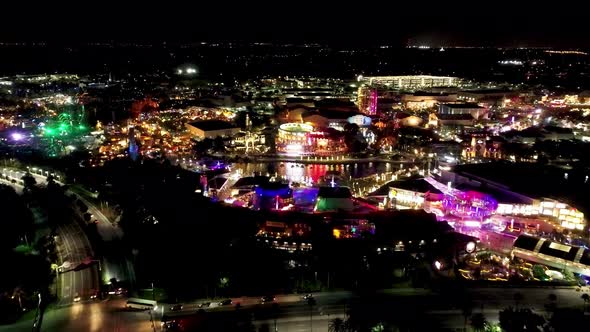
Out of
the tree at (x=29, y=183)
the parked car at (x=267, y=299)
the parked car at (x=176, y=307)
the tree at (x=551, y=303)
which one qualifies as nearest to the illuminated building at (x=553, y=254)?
the tree at (x=551, y=303)

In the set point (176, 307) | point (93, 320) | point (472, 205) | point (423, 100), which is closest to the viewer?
point (93, 320)

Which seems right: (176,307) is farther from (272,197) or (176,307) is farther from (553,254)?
(553,254)

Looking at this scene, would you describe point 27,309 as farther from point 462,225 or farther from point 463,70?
point 463,70

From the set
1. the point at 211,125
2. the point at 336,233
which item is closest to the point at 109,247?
the point at 336,233

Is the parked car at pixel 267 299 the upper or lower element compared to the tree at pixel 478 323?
upper

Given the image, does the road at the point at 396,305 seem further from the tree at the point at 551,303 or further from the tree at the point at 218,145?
the tree at the point at 218,145

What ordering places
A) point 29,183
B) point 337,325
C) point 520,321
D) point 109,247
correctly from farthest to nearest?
point 29,183
point 109,247
point 337,325
point 520,321

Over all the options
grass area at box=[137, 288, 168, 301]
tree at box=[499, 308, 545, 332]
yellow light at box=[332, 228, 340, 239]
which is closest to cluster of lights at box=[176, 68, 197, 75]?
yellow light at box=[332, 228, 340, 239]
